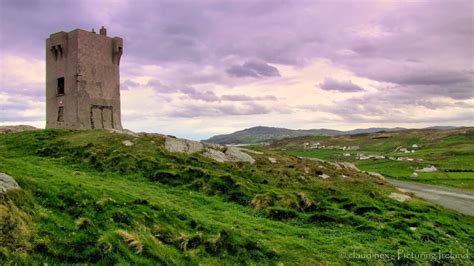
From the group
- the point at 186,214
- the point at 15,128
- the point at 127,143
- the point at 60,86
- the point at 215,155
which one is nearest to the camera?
the point at 186,214

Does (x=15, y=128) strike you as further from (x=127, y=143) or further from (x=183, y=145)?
(x=183, y=145)

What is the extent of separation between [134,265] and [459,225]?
23.3 metres

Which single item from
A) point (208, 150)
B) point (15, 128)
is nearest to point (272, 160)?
point (208, 150)

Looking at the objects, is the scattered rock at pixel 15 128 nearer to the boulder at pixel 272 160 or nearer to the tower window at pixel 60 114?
the tower window at pixel 60 114

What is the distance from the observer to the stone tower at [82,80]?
4378 centimetres

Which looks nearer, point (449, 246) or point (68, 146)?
point (449, 246)

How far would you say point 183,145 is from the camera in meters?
37.7

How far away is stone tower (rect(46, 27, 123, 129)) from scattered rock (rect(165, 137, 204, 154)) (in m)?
13.1

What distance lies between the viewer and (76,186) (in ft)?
55.9

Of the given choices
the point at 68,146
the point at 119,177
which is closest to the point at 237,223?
the point at 119,177

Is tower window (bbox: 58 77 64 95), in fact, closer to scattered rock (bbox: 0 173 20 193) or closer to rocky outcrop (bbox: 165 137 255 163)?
rocky outcrop (bbox: 165 137 255 163)

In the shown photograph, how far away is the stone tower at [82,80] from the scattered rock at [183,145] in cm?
1314

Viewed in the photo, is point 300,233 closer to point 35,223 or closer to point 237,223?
point 237,223

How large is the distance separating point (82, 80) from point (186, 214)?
31.9 metres
